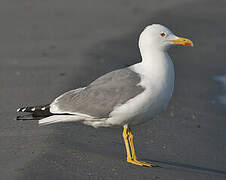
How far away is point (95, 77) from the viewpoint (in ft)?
32.7

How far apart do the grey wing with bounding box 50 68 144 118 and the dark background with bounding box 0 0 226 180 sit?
0.47 meters

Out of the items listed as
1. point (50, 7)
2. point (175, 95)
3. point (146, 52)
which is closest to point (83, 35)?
point (50, 7)

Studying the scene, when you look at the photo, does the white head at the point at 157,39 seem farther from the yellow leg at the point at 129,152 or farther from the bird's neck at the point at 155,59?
the yellow leg at the point at 129,152

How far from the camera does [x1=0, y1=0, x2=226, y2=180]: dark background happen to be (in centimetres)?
650

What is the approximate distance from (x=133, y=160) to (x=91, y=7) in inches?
376

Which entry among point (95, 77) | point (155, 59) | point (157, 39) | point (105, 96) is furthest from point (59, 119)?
point (95, 77)

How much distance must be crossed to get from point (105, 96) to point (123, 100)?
0.21 metres

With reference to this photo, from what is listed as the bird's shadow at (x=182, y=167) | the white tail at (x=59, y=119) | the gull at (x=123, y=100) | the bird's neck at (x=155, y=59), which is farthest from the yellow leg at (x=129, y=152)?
the bird's neck at (x=155, y=59)

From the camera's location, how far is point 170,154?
722cm

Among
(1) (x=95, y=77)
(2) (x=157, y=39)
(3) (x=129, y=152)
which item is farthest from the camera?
(1) (x=95, y=77)

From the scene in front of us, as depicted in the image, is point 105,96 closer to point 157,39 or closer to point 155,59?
point 155,59

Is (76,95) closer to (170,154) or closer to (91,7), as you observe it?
(170,154)

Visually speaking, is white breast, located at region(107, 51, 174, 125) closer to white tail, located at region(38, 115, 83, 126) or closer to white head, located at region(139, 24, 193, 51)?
white head, located at region(139, 24, 193, 51)

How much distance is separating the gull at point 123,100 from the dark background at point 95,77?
378 mm
